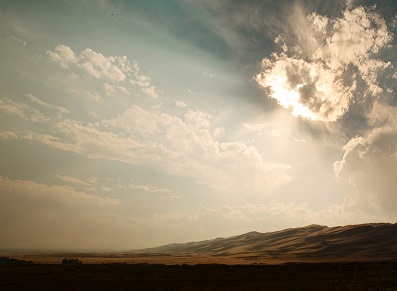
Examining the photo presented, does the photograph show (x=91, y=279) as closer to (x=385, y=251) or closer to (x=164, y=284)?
(x=164, y=284)

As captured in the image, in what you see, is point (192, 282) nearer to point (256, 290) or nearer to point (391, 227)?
point (256, 290)

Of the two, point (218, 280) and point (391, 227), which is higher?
point (391, 227)

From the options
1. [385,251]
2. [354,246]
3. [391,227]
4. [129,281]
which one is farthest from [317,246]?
[129,281]

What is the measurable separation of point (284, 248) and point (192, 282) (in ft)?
340

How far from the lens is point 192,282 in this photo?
3344 cm

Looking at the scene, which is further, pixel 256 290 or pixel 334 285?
pixel 334 285

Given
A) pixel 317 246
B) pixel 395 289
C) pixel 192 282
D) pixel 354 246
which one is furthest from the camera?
pixel 317 246

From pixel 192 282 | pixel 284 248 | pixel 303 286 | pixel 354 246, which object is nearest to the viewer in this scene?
pixel 303 286

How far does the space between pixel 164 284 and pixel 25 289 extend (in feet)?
43.2

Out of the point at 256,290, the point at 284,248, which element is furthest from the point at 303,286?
the point at 284,248

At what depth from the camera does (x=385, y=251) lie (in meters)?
96.0

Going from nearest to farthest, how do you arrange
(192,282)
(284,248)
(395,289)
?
(395,289)
(192,282)
(284,248)

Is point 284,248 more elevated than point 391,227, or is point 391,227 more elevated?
point 391,227

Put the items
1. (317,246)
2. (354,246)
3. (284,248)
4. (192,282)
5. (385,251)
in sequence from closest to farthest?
(192,282) < (385,251) < (354,246) < (317,246) < (284,248)
